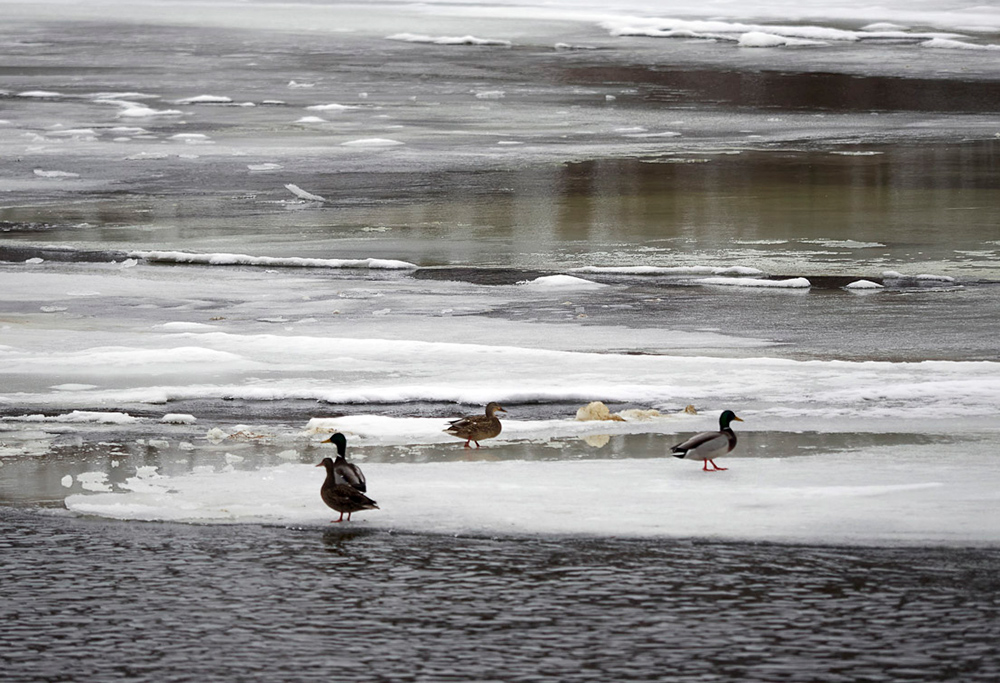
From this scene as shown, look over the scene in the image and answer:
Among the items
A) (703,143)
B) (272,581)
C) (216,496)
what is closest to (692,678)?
(272,581)

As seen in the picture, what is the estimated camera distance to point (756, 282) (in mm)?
11734

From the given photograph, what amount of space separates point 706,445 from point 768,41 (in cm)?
2803

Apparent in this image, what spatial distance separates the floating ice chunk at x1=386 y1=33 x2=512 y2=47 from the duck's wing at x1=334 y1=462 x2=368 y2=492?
28.6m

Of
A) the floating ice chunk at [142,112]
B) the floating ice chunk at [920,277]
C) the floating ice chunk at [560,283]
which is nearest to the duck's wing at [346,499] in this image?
the floating ice chunk at [560,283]

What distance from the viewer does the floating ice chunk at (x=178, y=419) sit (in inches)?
310

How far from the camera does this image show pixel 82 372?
8.93 m

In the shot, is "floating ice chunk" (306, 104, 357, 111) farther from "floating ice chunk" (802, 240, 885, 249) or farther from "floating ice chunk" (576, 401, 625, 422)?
"floating ice chunk" (576, 401, 625, 422)

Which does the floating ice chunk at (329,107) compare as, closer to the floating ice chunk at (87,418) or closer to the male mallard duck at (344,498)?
the floating ice chunk at (87,418)

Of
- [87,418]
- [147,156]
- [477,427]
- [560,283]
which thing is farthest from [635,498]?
[147,156]

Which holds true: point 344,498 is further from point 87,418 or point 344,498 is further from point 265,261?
point 265,261

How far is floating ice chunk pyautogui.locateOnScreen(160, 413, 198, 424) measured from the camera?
7.87 m

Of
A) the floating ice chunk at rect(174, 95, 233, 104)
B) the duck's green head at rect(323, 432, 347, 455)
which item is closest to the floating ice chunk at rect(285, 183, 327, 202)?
the floating ice chunk at rect(174, 95, 233, 104)

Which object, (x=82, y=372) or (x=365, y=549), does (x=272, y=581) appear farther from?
(x=82, y=372)

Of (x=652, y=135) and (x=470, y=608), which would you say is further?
(x=652, y=135)
